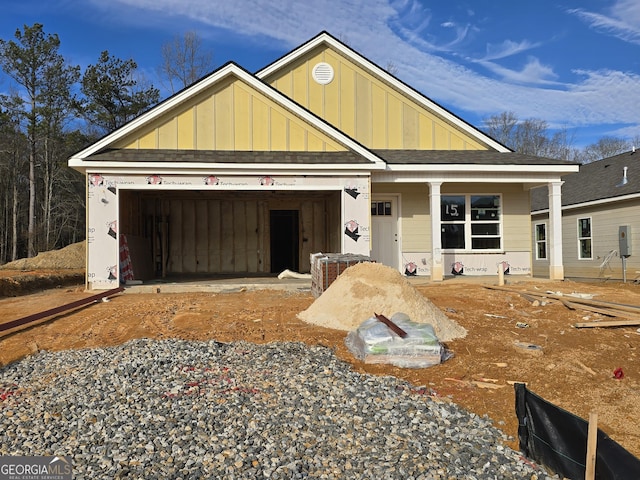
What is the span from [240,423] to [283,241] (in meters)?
15.2

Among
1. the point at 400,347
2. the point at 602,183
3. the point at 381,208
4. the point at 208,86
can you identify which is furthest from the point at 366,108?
the point at 400,347

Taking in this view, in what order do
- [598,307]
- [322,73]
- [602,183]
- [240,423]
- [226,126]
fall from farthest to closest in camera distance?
[602,183], [322,73], [226,126], [598,307], [240,423]

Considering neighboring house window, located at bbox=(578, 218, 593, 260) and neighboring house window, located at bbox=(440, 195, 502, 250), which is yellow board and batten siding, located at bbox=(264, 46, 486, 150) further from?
neighboring house window, located at bbox=(578, 218, 593, 260)

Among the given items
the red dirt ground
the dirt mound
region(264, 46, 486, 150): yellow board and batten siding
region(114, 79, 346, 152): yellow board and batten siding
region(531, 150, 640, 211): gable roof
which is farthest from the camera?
the dirt mound

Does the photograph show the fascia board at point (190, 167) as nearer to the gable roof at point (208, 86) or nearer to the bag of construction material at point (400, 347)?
the gable roof at point (208, 86)

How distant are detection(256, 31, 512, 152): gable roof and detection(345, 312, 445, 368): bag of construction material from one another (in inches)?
428

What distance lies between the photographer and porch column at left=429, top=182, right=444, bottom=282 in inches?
518

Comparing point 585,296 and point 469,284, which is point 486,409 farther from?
point 469,284

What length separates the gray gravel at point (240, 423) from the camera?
129 inches

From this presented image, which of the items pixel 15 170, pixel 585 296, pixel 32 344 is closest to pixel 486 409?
pixel 32 344

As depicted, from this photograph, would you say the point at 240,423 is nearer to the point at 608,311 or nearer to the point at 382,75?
the point at 608,311

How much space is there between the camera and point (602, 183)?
18.7 m

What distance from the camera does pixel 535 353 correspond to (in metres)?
6.04

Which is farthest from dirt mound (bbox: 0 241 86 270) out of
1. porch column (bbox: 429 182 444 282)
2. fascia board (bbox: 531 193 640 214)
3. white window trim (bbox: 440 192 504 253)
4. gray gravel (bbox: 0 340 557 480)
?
fascia board (bbox: 531 193 640 214)
